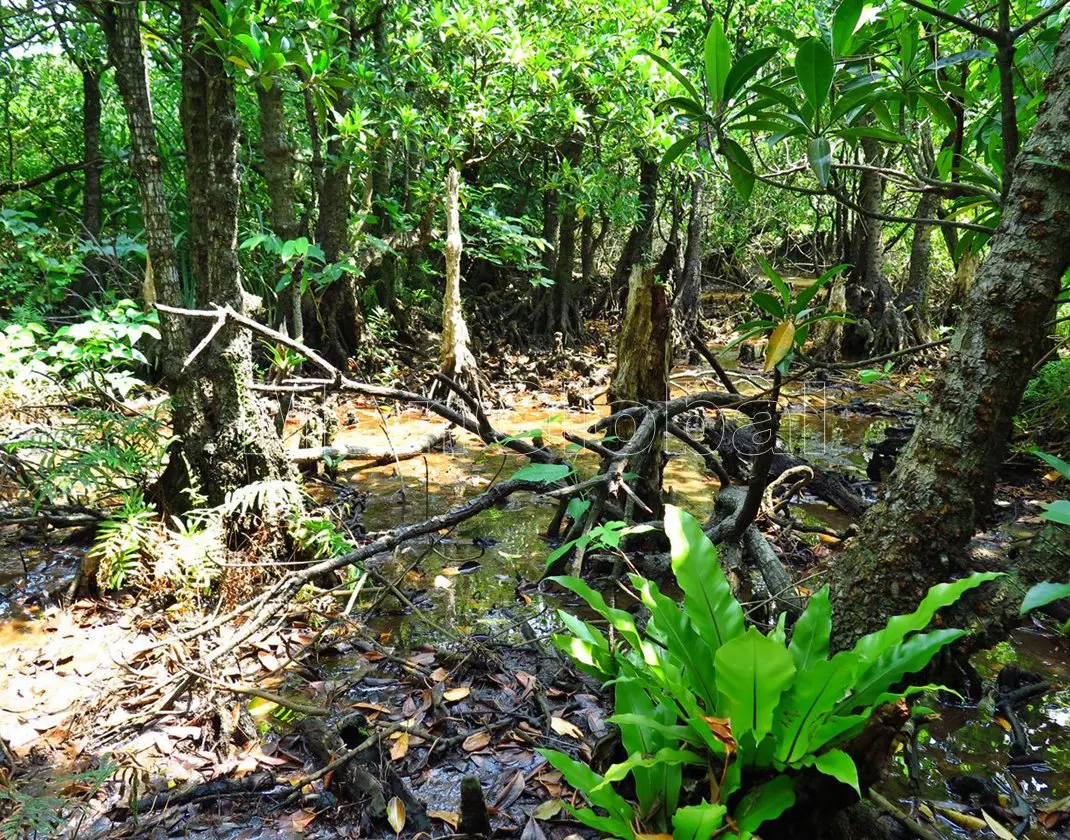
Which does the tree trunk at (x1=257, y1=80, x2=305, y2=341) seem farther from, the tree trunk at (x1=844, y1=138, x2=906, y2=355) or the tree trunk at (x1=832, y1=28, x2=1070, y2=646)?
the tree trunk at (x1=844, y1=138, x2=906, y2=355)

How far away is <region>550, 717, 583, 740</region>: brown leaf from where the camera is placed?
2.35 metres

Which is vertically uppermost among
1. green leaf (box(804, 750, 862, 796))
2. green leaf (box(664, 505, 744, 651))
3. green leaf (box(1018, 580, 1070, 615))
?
green leaf (box(1018, 580, 1070, 615))

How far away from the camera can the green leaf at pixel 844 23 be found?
2.01 m

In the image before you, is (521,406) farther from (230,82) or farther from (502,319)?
(230,82)

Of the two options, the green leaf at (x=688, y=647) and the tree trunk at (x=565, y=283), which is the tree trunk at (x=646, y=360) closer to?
the green leaf at (x=688, y=647)

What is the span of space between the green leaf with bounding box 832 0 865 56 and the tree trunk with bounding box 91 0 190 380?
326 cm

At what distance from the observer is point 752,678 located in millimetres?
1531

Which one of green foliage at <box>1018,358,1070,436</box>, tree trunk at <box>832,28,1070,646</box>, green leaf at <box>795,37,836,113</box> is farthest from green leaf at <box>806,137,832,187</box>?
green foliage at <box>1018,358,1070,436</box>

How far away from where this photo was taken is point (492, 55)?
600 cm

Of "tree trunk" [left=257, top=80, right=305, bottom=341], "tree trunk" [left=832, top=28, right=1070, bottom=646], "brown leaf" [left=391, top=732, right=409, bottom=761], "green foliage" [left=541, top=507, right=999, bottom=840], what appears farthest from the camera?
"tree trunk" [left=257, top=80, right=305, bottom=341]

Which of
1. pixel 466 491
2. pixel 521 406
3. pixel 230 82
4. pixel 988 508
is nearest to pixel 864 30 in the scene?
pixel 988 508

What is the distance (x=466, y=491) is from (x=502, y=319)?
629 centimetres

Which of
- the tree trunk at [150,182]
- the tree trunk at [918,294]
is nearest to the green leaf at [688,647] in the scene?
the tree trunk at [150,182]

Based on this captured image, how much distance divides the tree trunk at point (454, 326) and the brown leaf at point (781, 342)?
15.4 feet
